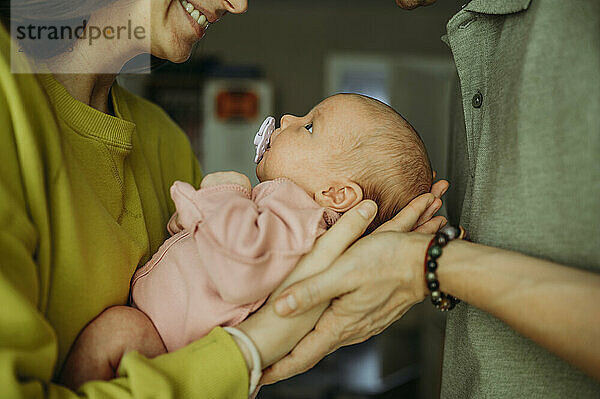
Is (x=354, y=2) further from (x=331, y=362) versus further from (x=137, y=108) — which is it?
(x=137, y=108)

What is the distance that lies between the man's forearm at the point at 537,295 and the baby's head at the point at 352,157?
30 centimetres

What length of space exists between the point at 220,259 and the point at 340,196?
0.33 meters

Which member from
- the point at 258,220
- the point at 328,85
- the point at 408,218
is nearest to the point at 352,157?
the point at 408,218

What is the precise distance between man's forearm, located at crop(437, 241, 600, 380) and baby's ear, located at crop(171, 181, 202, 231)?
46 centimetres

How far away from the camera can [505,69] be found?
98cm

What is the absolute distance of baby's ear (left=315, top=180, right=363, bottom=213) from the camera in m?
1.13

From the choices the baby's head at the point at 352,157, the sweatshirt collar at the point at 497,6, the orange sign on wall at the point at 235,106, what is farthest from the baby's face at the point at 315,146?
the orange sign on wall at the point at 235,106

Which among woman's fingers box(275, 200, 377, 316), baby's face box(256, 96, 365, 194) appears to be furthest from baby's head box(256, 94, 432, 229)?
woman's fingers box(275, 200, 377, 316)

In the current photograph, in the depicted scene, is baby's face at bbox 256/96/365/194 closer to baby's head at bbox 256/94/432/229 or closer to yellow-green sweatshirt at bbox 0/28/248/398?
baby's head at bbox 256/94/432/229

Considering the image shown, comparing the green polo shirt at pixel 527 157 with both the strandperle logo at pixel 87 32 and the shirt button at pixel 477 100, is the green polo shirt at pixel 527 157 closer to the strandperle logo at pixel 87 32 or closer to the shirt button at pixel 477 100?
the shirt button at pixel 477 100

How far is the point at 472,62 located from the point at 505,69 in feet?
0.47

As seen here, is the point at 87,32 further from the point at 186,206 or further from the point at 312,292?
the point at 312,292

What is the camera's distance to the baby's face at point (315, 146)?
3.78 ft

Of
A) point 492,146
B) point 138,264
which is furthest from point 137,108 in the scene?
point 492,146
